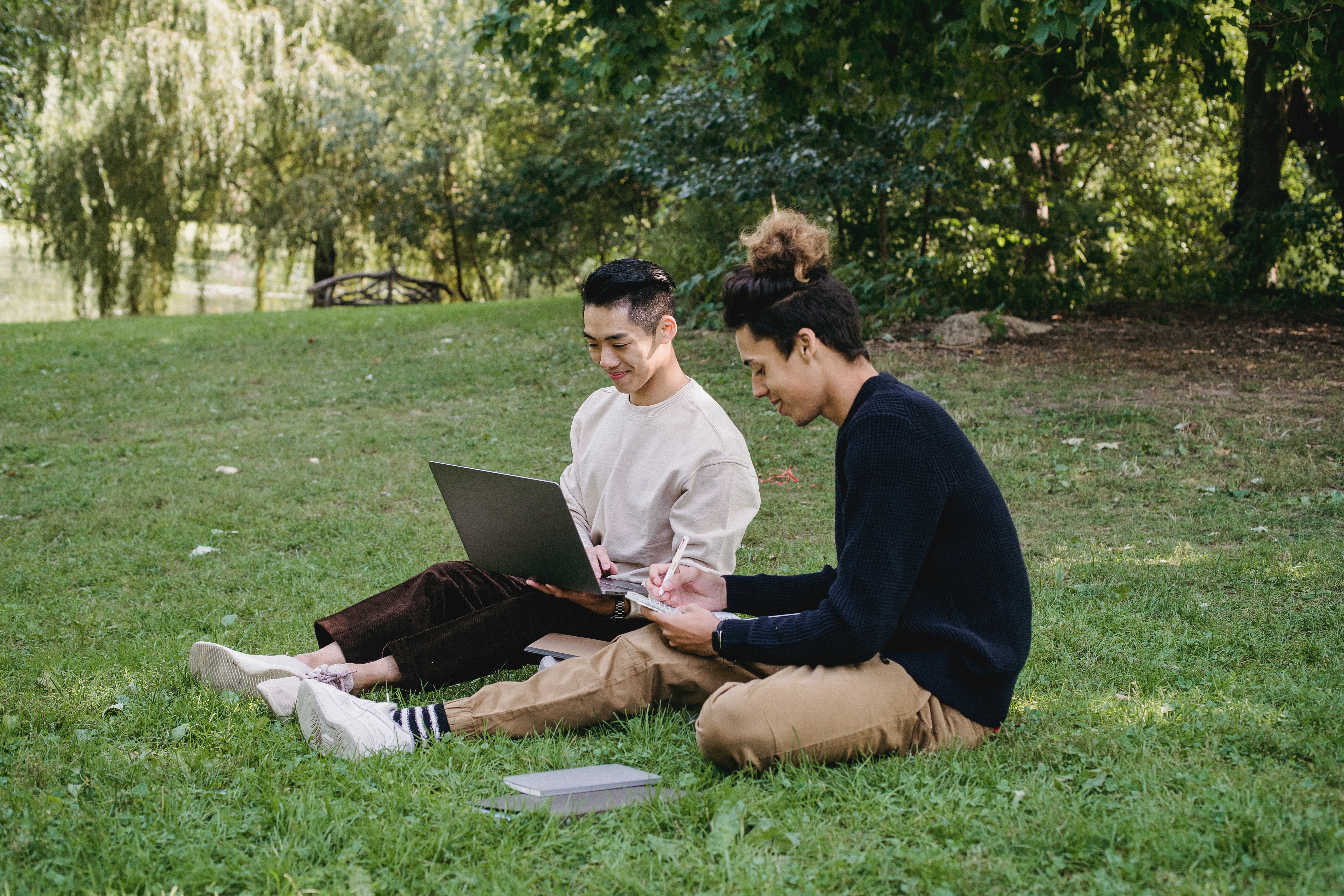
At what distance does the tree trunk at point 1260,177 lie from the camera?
12.1 meters

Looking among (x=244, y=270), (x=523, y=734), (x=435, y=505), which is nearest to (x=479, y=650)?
(x=523, y=734)

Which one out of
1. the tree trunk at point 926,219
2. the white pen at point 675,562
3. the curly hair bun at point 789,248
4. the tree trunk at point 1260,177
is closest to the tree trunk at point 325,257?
the tree trunk at point 926,219

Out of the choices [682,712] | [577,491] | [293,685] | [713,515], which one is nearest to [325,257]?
[577,491]

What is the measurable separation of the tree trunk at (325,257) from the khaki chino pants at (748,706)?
18.2 meters

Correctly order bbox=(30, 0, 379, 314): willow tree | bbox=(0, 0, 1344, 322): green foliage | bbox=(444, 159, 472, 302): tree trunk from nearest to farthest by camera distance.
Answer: bbox=(0, 0, 1344, 322): green foliage → bbox=(30, 0, 379, 314): willow tree → bbox=(444, 159, 472, 302): tree trunk

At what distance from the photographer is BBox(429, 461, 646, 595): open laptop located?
289 cm

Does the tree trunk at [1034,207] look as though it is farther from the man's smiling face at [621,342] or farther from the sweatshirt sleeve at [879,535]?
the sweatshirt sleeve at [879,535]

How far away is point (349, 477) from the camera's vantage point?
6.79m

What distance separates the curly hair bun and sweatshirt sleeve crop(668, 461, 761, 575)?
2.29 feet

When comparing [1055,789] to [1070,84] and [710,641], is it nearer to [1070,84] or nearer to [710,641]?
[710,641]

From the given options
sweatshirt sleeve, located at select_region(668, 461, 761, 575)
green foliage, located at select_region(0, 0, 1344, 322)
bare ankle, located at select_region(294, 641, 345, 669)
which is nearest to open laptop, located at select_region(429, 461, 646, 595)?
sweatshirt sleeve, located at select_region(668, 461, 761, 575)

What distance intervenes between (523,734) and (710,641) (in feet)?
2.06

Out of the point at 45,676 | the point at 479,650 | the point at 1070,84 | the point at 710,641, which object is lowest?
the point at 45,676

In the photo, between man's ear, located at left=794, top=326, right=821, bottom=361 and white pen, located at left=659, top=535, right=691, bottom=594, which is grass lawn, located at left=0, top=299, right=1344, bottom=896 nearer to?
white pen, located at left=659, top=535, right=691, bottom=594
